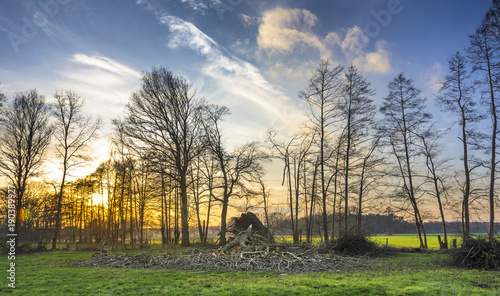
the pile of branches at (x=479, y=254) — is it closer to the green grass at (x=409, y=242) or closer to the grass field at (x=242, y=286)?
the grass field at (x=242, y=286)

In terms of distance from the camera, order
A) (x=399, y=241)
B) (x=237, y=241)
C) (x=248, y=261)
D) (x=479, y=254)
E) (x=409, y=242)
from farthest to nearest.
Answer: (x=399, y=241), (x=409, y=242), (x=237, y=241), (x=248, y=261), (x=479, y=254)

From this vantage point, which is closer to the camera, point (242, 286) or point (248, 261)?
point (242, 286)

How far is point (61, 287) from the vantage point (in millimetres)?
8055

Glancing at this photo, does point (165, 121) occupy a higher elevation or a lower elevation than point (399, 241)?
higher

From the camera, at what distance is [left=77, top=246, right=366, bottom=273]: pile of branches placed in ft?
38.2

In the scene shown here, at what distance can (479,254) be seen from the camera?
1171cm

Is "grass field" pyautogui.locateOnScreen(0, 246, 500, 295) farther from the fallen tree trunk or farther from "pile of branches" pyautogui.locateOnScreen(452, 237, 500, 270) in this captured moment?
the fallen tree trunk

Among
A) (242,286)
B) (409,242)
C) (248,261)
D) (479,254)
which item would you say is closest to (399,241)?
(409,242)

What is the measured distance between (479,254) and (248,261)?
9298 millimetres

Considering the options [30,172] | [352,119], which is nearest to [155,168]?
[30,172]

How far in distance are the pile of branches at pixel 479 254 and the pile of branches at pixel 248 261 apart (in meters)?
3.96

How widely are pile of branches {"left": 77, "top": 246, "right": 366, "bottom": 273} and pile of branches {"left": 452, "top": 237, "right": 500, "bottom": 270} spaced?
3963mm

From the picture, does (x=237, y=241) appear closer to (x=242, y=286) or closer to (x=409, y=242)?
(x=242, y=286)

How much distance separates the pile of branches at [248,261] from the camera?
11656 millimetres
